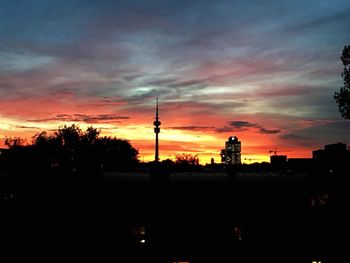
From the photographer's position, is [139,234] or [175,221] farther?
[175,221]

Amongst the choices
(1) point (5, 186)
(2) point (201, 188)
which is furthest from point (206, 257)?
(1) point (5, 186)

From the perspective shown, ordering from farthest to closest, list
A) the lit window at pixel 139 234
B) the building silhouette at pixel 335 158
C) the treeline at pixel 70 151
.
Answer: the treeline at pixel 70 151 → the building silhouette at pixel 335 158 → the lit window at pixel 139 234

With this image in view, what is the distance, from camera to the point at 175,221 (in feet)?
129

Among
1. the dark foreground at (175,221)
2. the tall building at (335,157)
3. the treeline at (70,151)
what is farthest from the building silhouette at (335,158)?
the treeline at (70,151)

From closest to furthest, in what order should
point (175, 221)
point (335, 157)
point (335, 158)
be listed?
point (175, 221), point (335, 158), point (335, 157)

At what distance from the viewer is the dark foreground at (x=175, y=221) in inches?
1531

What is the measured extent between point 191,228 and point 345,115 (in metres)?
18.3

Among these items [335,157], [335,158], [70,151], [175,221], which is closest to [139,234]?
[175,221]

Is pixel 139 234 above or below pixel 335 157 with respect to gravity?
below

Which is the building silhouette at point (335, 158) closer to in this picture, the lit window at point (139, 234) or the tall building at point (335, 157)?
the tall building at point (335, 157)

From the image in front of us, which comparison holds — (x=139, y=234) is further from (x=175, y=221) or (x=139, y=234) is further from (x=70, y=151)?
(x=70, y=151)

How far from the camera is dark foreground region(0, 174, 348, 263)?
38.9 metres

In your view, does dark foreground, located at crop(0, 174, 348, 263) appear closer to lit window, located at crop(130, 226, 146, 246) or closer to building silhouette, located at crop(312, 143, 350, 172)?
lit window, located at crop(130, 226, 146, 246)

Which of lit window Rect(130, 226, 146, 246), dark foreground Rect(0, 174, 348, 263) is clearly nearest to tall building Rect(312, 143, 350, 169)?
dark foreground Rect(0, 174, 348, 263)
